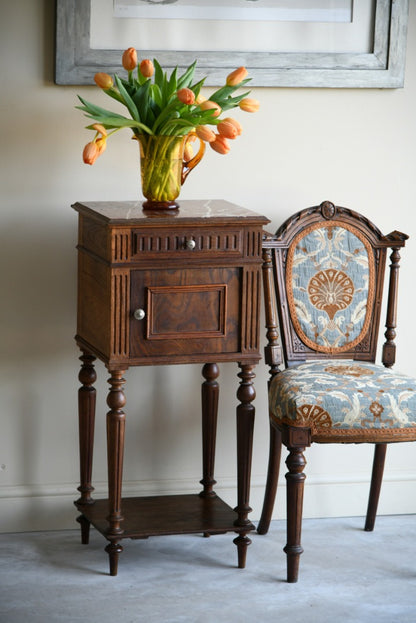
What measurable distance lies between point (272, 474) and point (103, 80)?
131 cm

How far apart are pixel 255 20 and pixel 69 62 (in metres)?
0.60

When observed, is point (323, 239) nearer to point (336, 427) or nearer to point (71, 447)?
point (336, 427)

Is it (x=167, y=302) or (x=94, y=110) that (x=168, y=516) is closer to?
(x=167, y=302)

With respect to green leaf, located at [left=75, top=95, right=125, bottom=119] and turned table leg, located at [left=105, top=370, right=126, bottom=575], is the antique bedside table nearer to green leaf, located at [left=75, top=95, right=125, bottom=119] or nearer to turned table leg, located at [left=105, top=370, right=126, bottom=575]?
turned table leg, located at [left=105, top=370, right=126, bottom=575]

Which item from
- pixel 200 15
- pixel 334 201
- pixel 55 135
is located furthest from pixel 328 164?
pixel 55 135

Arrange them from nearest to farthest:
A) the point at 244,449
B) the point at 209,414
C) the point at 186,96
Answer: the point at 186,96
the point at 244,449
the point at 209,414

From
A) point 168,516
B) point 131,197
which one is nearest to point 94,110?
point 131,197

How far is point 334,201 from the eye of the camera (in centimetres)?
315

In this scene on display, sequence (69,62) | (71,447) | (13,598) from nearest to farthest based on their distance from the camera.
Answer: (13,598)
(69,62)
(71,447)

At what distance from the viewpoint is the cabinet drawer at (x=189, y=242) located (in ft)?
8.25

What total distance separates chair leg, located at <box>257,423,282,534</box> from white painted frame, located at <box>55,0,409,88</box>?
112cm

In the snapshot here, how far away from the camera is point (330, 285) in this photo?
296 centimetres

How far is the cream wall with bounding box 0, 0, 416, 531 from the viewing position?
2914 mm

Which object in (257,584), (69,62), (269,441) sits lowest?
(257,584)
